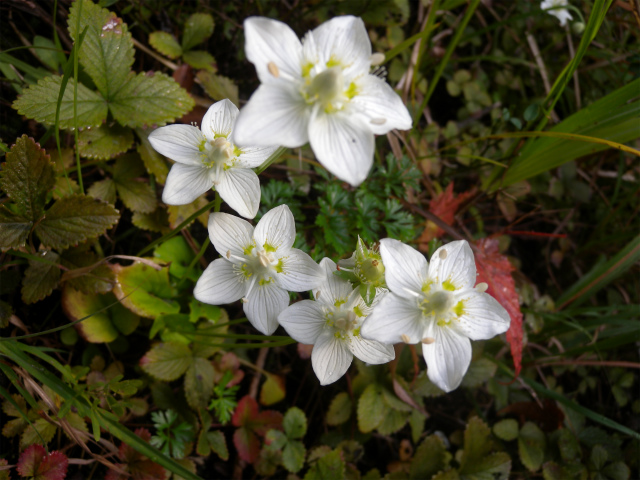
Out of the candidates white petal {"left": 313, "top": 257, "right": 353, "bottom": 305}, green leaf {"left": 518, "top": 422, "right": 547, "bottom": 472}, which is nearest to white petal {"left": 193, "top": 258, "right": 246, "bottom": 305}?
white petal {"left": 313, "top": 257, "right": 353, "bottom": 305}

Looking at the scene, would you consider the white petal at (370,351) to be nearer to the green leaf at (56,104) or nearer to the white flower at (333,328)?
the white flower at (333,328)

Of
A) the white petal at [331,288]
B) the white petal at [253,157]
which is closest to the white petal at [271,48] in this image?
the white petal at [253,157]

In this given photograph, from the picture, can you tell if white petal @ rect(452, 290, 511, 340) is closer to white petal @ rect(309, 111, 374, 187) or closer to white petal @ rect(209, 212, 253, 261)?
white petal @ rect(309, 111, 374, 187)

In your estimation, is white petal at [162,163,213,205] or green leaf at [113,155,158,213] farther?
green leaf at [113,155,158,213]

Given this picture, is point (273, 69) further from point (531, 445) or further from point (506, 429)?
point (531, 445)

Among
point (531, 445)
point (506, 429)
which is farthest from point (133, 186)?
point (531, 445)

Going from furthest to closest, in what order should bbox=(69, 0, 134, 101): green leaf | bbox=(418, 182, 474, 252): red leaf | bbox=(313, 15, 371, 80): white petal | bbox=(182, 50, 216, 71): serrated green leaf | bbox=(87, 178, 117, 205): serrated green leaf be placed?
bbox=(418, 182, 474, 252): red leaf
bbox=(182, 50, 216, 71): serrated green leaf
bbox=(87, 178, 117, 205): serrated green leaf
bbox=(69, 0, 134, 101): green leaf
bbox=(313, 15, 371, 80): white petal
